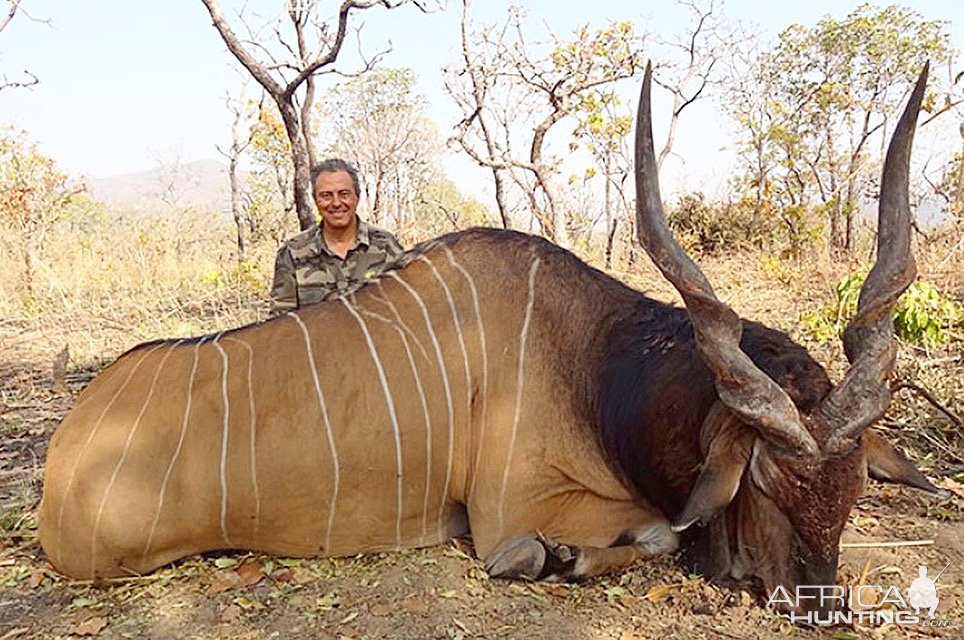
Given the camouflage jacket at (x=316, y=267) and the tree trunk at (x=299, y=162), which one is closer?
the camouflage jacket at (x=316, y=267)

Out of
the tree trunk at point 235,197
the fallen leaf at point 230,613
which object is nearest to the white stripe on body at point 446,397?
the fallen leaf at point 230,613

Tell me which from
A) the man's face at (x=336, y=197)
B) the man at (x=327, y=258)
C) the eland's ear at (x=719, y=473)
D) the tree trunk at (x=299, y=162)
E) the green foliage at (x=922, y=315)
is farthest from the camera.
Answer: the tree trunk at (x=299, y=162)

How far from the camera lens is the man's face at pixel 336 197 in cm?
387

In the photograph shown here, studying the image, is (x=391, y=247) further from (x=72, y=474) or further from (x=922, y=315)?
(x=922, y=315)

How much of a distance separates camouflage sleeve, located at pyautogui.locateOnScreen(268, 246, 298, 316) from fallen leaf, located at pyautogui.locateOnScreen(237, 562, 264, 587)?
1.69 meters

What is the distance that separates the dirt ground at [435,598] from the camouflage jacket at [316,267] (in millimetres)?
1608

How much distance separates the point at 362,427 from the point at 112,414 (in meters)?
0.80

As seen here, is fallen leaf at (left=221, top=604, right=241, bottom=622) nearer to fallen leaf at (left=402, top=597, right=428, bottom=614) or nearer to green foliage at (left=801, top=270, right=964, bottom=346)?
fallen leaf at (left=402, top=597, right=428, bottom=614)

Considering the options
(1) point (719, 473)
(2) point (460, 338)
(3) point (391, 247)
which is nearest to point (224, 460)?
(2) point (460, 338)

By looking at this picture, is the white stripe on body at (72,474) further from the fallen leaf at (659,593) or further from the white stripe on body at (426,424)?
the fallen leaf at (659,593)

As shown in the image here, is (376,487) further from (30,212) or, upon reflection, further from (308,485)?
(30,212)

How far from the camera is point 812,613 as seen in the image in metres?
2.08

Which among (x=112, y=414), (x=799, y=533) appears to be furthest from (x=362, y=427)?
(x=799, y=533)

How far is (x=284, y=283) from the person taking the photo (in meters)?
4.14
